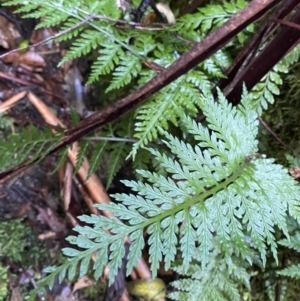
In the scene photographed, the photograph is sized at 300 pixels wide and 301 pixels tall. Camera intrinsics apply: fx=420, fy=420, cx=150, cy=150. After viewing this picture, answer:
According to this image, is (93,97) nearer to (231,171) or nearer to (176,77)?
(176,77)

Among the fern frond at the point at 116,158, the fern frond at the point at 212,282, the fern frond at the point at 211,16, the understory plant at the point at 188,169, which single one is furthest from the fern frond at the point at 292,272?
the fern frond at the point at 211,16

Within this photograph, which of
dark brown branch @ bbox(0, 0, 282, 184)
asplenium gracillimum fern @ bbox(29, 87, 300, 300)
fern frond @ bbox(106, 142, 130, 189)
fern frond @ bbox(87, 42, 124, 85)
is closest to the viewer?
asplenium gracillimum fern @ bbox(29, 87, 300, 300)

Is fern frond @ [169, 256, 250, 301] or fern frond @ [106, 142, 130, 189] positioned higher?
fern frond @ [106, 142, 130, 189]

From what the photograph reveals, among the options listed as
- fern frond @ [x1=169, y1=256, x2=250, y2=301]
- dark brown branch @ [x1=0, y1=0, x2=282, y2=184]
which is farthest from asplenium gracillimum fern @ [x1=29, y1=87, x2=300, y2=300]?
fern frond @ [x1=169, y1=256, x2=250, y2=301]

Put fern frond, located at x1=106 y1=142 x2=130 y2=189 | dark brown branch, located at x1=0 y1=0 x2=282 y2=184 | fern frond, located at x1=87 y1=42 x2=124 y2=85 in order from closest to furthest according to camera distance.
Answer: dark brown branch, located at x1=0 y1=0 x2=282 y2=184 < fern frond, located at x1=87 y1=42 x2=124 y2=85 < fern frond, located at x1=106 y1=142 x2=130 y2=189

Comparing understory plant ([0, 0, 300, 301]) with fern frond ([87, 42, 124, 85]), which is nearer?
understory plant ([0, 0, 300, 301])

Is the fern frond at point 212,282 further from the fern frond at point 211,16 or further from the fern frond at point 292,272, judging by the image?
the fern frond at point 211,16

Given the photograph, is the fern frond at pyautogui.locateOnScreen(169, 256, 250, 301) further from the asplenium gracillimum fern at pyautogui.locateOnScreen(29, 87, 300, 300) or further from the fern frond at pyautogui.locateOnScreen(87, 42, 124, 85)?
the fern frond at pyautogui.locateOnScreen(87, 42, 124, 85)

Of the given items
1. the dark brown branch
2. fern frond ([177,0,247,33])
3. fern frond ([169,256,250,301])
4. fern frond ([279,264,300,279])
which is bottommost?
fern frond ([279,264,300,279])
